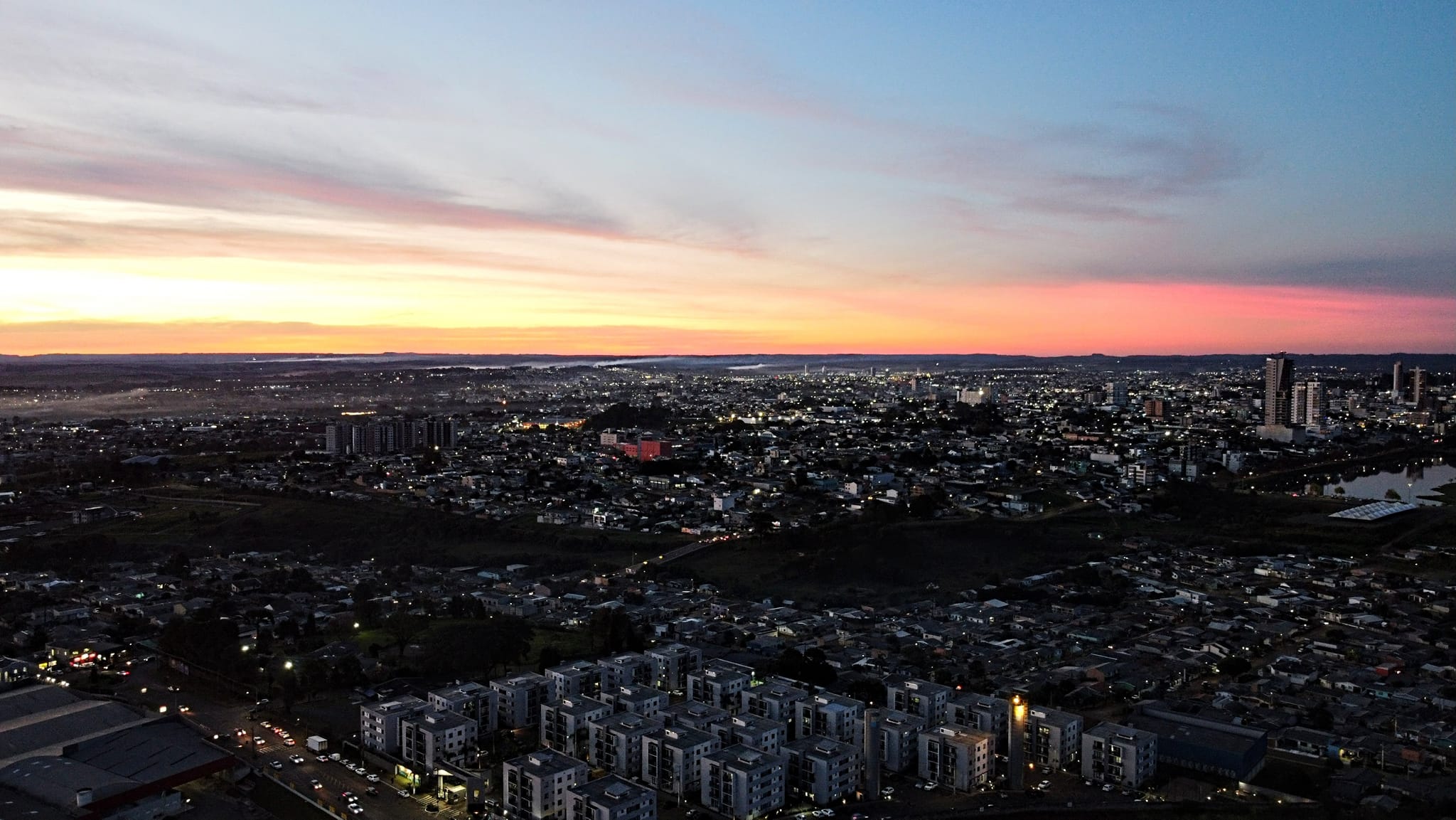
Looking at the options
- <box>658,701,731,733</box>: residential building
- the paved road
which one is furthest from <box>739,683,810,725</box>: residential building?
the paved road

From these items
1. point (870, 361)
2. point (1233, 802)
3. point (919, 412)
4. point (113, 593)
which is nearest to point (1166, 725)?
point (1233, 802)

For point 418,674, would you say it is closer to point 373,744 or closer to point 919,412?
point 373,744

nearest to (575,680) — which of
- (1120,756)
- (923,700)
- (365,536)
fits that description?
(923,700)

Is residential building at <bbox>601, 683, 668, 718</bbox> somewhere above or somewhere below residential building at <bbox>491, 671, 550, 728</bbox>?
above

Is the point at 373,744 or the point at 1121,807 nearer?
the point at 1121,807

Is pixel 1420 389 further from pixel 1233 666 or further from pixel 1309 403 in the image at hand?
pixel 1233 666

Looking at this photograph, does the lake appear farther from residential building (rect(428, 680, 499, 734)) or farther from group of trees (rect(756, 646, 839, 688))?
residential building (rect(428, 680, 499, 734))

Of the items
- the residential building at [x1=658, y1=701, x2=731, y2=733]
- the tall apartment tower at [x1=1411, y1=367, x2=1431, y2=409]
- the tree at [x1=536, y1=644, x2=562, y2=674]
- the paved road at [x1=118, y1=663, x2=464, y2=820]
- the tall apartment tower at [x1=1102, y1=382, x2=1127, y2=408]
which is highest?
the tall apartment tower at [x1=1411, y1=367, x2=1431, y2=409]
